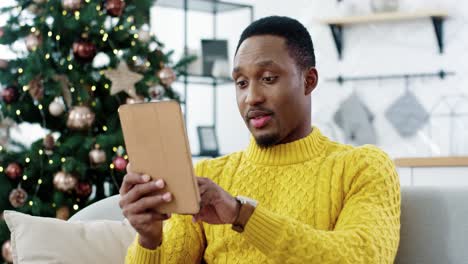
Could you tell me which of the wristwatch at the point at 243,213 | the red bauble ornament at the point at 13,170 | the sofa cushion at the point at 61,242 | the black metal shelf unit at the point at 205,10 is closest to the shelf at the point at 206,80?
the black metal shelf unit at the point at 205,10

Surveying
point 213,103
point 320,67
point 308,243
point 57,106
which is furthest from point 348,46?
point 308,243

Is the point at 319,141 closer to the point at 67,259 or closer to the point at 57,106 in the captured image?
the point at 67,259

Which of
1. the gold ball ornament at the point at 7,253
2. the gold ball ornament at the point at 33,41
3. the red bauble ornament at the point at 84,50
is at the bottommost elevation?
the gold ball ornament at the point at 7,253

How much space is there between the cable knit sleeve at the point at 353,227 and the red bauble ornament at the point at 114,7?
2.11 m

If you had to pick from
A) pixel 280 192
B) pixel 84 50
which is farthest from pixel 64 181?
pixel 280 192

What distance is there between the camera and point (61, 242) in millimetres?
1832

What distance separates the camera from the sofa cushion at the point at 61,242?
5.95 ft

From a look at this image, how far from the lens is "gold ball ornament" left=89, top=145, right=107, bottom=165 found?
11.1 ft

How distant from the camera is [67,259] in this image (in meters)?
1.82

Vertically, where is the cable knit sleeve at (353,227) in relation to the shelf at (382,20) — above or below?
below

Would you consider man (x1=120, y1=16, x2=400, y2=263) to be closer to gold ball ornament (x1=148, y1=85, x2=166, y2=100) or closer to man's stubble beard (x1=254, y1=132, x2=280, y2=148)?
man's stubble beard (x1=254, y1=132, x2=280, y2=148)

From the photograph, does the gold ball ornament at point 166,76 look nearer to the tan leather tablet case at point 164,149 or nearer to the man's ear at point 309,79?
the man's ear at point 309,79

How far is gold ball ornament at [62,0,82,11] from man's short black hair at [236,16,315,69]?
77.2 inches

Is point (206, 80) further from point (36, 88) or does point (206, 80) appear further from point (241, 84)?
point (241, 84)
